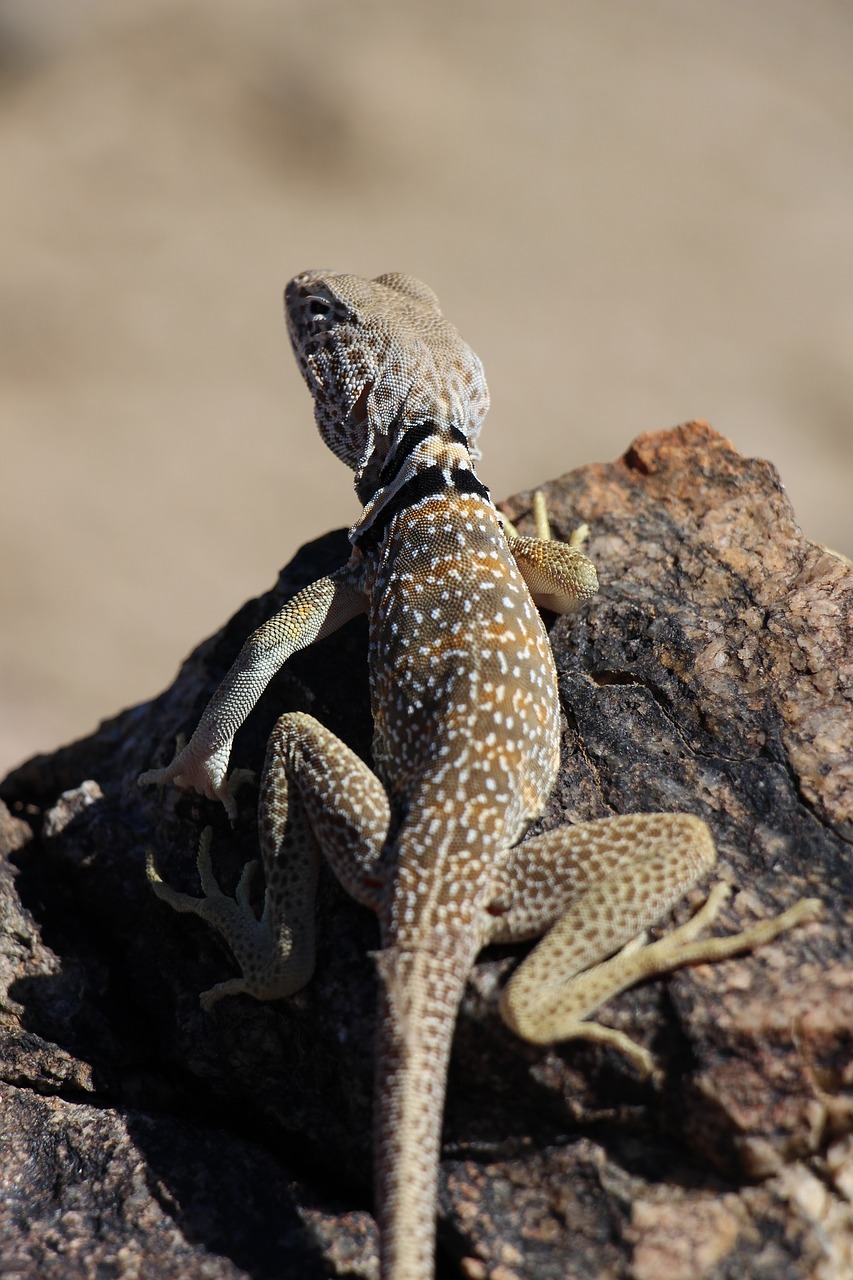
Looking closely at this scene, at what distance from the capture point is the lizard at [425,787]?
398cm

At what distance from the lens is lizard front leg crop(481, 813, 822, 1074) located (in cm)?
401

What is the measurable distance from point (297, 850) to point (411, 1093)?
3.91 ft

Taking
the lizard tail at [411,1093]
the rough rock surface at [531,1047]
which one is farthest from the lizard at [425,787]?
the rough rock surface at [531,1047]

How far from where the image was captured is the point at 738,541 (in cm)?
616

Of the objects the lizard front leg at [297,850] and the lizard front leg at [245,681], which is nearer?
the lizard front leg at [297,850]

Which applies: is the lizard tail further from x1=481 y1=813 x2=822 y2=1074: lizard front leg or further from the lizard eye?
the lizard eye

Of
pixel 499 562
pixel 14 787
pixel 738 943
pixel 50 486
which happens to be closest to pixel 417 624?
pixel 499 562

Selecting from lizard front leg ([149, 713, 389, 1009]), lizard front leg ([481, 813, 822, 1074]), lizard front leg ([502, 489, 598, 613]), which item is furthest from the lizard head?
lizard front leg ([481, 813, 822, 1074])

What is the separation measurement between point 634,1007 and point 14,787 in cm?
428

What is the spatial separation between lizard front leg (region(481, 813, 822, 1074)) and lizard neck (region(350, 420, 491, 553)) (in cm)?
194

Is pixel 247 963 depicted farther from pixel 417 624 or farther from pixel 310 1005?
pixel 417 624

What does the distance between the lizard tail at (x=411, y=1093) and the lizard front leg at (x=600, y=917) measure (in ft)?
0.84

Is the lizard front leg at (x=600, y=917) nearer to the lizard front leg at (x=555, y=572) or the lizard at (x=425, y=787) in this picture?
the lizard at (x=425, y=787)

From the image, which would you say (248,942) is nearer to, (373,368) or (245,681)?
(245,681)
